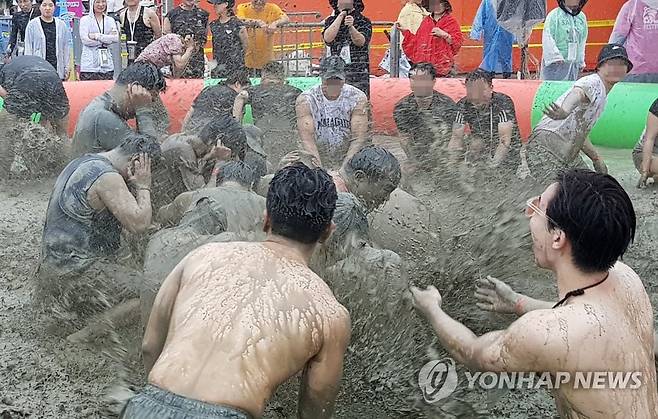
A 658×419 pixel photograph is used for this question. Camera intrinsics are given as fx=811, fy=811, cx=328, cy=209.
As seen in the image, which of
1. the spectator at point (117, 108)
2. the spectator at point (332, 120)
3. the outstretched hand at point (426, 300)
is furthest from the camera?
the spectator at point (332, 120)

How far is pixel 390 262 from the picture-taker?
4.24 metres

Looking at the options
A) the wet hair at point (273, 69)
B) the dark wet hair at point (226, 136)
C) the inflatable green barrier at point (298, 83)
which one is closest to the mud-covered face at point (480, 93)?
the wet hair at point (273, 69)

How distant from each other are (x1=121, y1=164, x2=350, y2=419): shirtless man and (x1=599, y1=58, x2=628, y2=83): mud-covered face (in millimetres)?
4890

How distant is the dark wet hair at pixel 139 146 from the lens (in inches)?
186

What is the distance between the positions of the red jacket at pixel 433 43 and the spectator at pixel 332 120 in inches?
89.3

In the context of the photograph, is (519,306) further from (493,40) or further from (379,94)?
(493,40)

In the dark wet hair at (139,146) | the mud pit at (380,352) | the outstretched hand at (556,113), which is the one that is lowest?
the mud pit at (380,352)

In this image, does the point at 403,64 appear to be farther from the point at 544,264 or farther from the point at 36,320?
the point at 544,264

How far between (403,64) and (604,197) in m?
9.51

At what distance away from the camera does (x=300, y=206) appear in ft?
9.54

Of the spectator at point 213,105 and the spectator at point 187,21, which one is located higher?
the spectator at point 187,21

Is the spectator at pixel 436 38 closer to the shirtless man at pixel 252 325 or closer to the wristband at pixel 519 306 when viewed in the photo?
the wristband at pixel 519 306

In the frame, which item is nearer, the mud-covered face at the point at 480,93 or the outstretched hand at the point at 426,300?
the outstretched hand at the point at 426,300

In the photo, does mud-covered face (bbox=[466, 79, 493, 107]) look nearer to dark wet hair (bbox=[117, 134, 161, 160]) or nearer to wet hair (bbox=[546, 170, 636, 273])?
dark wet hair (bbox=[117, 134, 161, 160])
